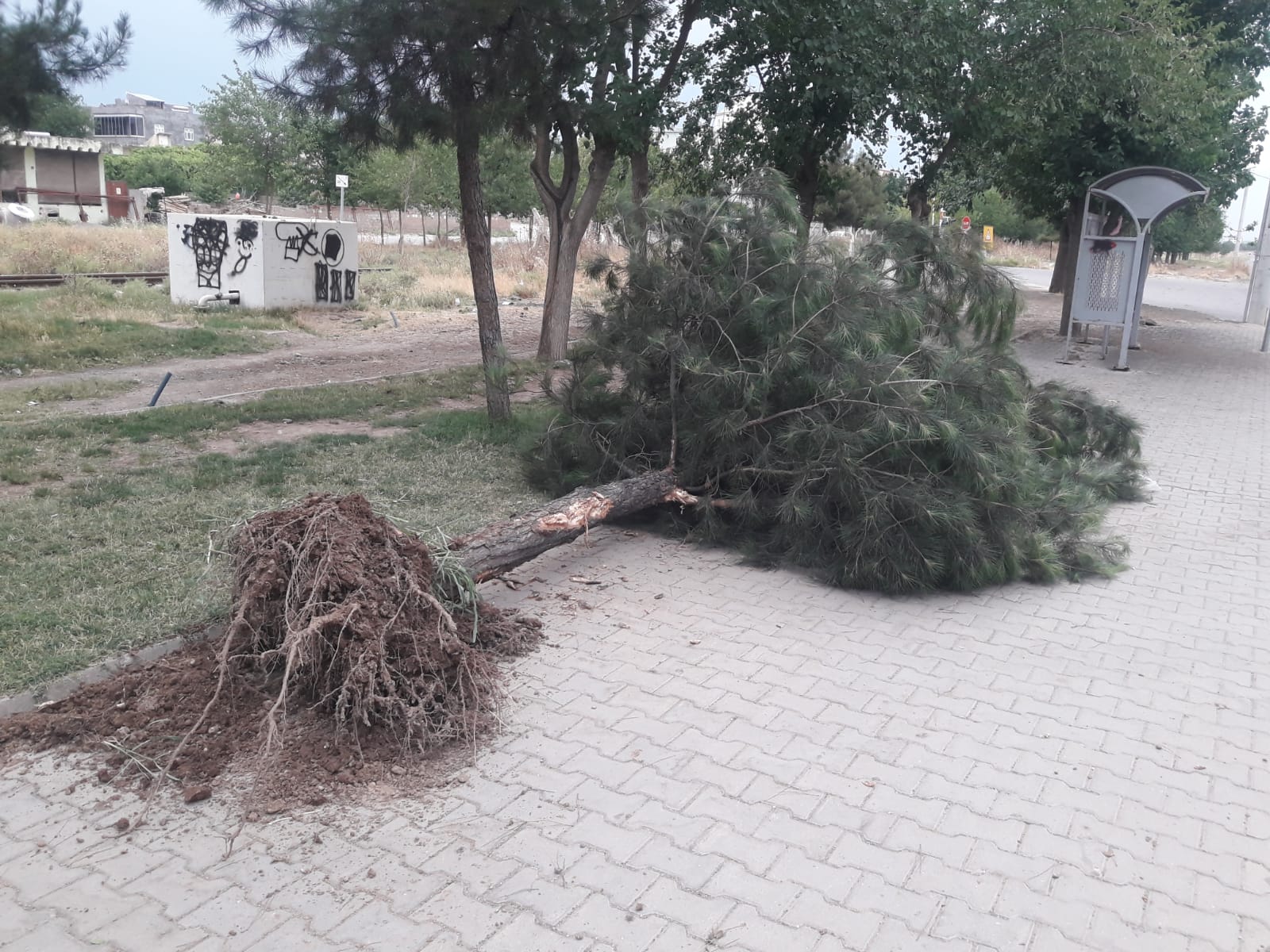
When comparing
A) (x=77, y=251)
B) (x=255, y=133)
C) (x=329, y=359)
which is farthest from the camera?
(x=255, y=133)

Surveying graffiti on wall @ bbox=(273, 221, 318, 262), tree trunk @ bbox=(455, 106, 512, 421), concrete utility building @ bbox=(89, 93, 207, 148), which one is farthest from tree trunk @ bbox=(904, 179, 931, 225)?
concrete utility building @ bbox=(89, 93, 207, 148)

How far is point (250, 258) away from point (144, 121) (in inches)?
3948

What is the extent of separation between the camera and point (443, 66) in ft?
26.3

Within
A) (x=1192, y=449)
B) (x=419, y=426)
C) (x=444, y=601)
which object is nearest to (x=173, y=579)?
(x=444, y=601)

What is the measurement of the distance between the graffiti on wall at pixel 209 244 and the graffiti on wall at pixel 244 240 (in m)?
0.18

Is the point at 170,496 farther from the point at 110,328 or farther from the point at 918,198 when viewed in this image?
the point at 918,198

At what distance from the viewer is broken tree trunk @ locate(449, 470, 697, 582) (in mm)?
5031

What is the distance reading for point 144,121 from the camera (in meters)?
104

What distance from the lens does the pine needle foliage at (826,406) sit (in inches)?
222

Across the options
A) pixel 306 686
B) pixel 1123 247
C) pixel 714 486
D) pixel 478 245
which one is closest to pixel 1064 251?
pixel 1123 247

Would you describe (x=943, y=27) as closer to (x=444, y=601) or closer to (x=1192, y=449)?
(x=1192, y=449)

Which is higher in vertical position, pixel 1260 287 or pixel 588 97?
pixel 588 97

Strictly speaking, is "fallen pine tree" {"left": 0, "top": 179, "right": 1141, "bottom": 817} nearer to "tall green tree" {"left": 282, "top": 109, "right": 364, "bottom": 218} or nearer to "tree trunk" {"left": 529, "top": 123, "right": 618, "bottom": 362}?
"tree trunk" {"left": 529, "top": 123, "right": 618, "bottom": 362}

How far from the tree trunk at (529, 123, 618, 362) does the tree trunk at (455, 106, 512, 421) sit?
295 centimetres
